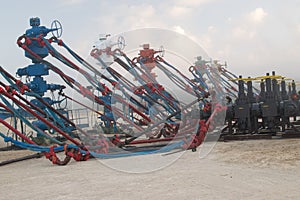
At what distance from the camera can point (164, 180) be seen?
730cm

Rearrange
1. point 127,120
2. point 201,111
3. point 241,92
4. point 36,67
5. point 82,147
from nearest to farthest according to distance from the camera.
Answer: point 82,147, point 127,120, point 201,111, point 241,92, point 36,67

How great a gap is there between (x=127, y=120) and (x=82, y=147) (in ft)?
4.95

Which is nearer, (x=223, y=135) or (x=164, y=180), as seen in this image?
(x=164, y=180)

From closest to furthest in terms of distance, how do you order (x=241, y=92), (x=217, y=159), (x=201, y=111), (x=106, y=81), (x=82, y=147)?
1. (x=217, y=159)
2. (x=82, y=147)
3. (x=201, y=111)
4. (x=241, y=92)
5. (x=106, y=81)

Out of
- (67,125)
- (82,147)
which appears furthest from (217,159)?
(67,125)

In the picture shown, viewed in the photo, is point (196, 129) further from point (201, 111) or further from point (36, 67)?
point (36, 67)

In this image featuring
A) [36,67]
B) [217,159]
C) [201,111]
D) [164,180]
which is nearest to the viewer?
[164,180]

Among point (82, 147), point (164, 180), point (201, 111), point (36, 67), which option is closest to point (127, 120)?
point (82, 147)

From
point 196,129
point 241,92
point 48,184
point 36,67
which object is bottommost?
point 48,184

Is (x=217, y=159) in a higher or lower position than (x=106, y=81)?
lower

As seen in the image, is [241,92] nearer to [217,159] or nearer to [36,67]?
[217,159]

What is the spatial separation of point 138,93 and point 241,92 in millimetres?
3852

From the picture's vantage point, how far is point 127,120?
442 inches

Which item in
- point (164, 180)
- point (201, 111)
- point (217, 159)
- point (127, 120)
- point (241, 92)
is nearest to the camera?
point (164, 180)
